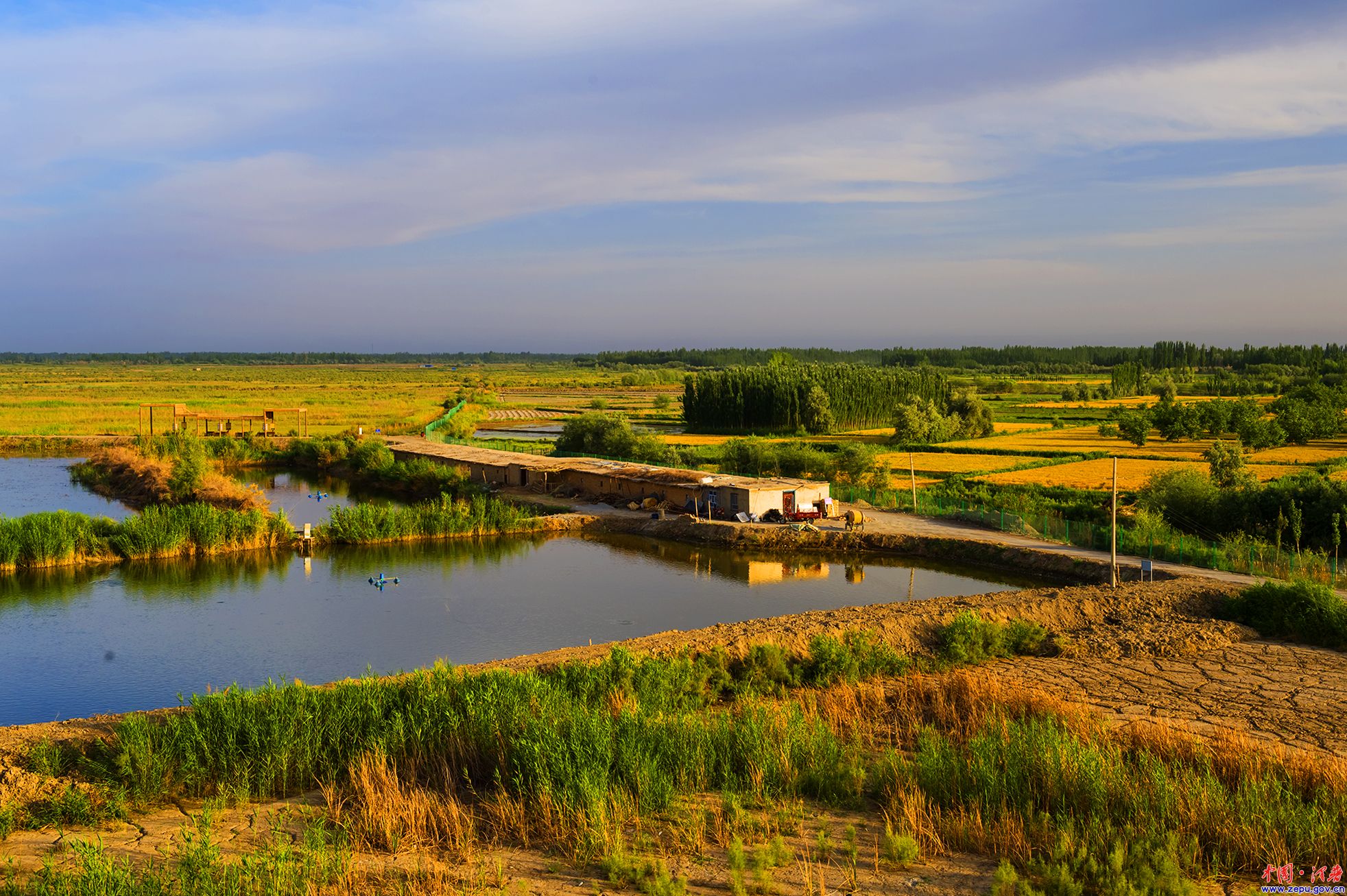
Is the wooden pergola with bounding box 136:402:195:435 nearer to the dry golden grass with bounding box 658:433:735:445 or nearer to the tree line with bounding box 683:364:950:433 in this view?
the dry golden grass with bounding box 658:433:735:445

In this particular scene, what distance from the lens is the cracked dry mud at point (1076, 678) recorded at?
7727 millimetres

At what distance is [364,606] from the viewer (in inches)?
852

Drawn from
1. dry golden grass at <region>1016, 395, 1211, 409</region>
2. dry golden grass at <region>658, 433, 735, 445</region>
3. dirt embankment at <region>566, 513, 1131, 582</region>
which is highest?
dry golden grass at <region>1016, 395, 1211, 409</region>

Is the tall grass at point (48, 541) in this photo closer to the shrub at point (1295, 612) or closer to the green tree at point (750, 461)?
the green tree at point (750, 461)

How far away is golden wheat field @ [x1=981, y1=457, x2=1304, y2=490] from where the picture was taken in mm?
37625

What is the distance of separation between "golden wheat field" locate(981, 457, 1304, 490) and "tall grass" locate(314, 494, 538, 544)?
18.7 metres

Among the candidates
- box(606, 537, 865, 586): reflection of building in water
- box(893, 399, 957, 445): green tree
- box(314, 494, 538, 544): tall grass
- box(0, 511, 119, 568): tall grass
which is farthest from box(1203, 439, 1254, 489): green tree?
box(0, 511, 119, 568): tall grass

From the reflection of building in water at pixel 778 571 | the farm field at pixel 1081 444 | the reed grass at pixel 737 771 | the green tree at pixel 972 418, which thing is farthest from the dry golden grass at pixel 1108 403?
the reed grass at pixel 737 771

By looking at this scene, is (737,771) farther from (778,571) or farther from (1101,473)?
(1101,473)

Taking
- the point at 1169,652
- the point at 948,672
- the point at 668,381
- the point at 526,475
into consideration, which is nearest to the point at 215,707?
the point at 948,672

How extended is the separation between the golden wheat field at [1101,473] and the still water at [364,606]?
14501mm

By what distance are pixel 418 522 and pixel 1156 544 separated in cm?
2023

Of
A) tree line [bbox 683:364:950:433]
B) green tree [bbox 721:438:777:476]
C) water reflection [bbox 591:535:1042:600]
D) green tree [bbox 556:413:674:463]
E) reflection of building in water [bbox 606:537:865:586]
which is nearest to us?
water reflection [bbox 591:535:1042:600]

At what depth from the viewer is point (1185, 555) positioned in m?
22.6
